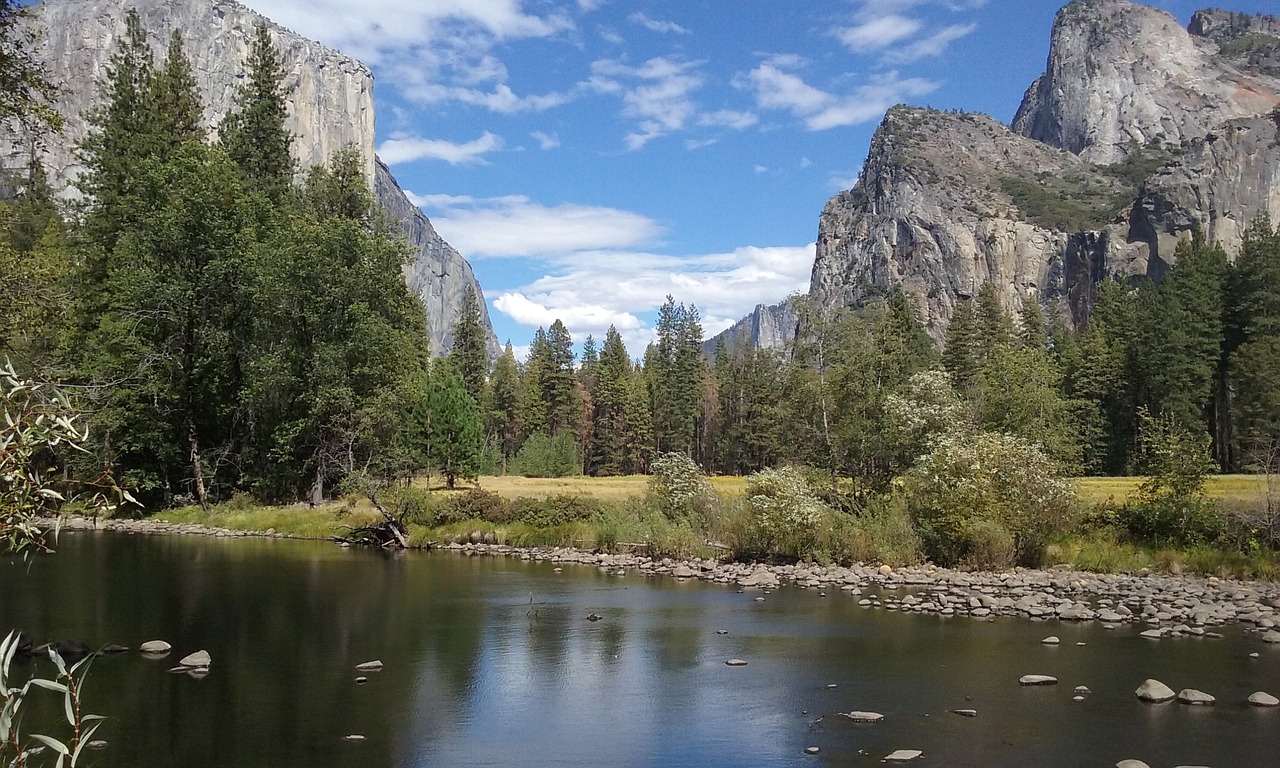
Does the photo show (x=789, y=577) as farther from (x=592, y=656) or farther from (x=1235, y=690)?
(x=1235, y=690)

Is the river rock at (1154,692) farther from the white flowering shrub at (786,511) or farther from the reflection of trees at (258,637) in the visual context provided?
the white flowering shrub at (786,511)

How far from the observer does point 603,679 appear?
677 inches

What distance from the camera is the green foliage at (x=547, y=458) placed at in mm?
79500

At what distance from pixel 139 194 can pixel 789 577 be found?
4038 centimetres

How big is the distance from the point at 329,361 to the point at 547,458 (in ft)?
Result: 118

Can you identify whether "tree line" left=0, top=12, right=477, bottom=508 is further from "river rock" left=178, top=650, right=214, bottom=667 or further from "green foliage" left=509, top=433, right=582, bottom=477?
"green foliage" left=509, top=433, right=582, bottom=477

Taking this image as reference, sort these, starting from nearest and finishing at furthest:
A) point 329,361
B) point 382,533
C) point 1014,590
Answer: point 1014,590 < point 382,533 < point 329,361

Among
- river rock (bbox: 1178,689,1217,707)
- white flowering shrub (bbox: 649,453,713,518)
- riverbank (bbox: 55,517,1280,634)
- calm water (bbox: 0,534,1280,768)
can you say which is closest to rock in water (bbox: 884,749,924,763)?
calm water (bbox: 0,534,1280,768)

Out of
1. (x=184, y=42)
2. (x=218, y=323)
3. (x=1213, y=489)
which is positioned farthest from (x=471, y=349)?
(x=184, y=42)

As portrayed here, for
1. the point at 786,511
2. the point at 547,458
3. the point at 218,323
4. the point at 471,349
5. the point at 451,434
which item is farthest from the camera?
the point at 471,349

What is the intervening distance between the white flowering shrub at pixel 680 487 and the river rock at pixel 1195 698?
23.4m

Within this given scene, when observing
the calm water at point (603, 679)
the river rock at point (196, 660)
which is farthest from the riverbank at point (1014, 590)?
the river rock at point (196, 660)

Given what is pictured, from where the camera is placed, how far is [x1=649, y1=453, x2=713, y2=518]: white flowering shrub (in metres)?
37.9

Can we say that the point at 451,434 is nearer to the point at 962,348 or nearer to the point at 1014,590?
the point at 1014,590
